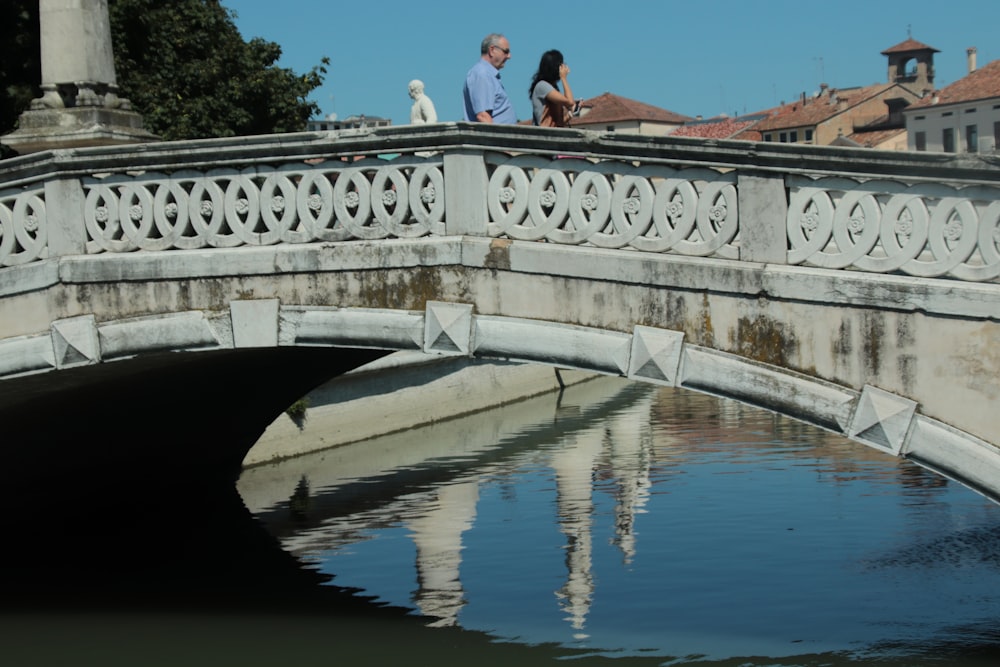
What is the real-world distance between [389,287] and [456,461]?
36.1 feet

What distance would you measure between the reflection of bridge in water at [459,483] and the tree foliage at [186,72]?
5047 mm

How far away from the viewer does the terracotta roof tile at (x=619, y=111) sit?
79.5 meters

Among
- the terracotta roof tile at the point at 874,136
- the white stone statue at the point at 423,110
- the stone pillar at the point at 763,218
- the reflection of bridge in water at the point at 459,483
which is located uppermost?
the terracotta roof tile at the point at 874,136

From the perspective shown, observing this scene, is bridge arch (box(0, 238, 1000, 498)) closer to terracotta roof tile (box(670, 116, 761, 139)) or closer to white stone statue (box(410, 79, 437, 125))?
white stone statue (box(410, 79, 437, 125))

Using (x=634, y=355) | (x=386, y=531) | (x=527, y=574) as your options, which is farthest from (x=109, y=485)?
(x=634, y=355)

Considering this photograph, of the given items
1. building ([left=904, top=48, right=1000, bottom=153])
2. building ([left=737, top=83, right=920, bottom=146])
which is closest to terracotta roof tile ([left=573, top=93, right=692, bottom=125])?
building ([left=737, top=83, right=920, bottom=146])

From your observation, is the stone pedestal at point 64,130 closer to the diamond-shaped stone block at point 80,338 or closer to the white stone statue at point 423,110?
the diamond-shaped stone block at point 80,338

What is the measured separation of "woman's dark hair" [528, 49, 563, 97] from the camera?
7965 mm

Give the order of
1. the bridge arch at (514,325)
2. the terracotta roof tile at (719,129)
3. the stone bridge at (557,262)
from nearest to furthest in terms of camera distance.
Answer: the stone bridge at (557,262)
the bridge arch at (514,325)
the terracotta roof tile at (719,129)

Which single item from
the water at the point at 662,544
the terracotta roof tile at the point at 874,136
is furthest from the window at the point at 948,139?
the water at the point at 662,544

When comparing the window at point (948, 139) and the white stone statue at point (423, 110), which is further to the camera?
the window at point (948, 139)

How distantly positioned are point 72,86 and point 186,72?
11.2 meters

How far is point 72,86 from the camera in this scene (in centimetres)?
897

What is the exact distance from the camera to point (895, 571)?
1082 cm
